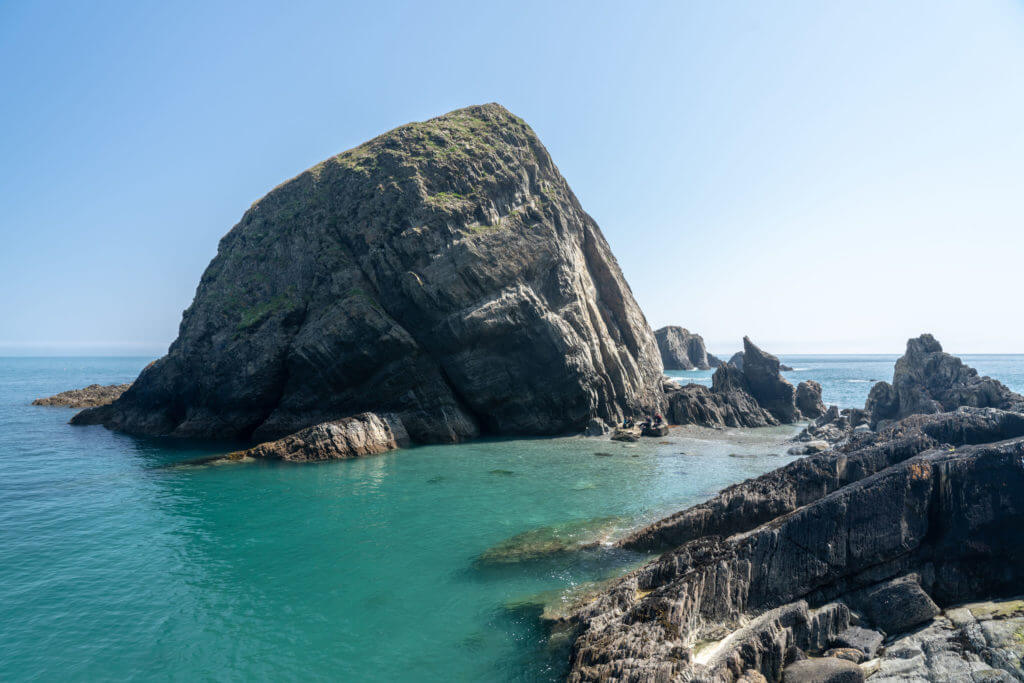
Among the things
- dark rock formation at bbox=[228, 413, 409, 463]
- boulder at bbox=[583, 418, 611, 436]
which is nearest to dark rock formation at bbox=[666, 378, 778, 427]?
boulder at bbox=[583, 418, 611, 436]

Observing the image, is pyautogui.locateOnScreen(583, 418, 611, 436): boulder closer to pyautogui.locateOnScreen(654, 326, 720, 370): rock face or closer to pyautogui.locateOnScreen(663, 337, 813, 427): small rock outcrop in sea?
pyautogui.locateOnScreen(663, 337, 813, 427): small rock outcrop in sea

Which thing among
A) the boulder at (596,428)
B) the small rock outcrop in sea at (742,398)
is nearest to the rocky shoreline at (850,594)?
the boulder at (596,428)

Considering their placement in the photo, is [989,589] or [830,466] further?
[830,466]

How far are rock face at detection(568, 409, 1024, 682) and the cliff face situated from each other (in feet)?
93.7

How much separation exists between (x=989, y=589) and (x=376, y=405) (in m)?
35.5

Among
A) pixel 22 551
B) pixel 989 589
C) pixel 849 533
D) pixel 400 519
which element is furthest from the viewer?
pixel 400 519

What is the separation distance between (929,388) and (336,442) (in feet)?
153

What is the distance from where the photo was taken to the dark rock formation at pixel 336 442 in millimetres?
30156

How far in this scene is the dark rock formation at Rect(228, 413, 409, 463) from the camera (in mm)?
30156

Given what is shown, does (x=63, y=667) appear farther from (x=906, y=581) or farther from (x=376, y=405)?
(x=376, y=405)

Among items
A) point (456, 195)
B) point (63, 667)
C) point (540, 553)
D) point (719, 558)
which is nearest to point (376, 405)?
point (456, 195)

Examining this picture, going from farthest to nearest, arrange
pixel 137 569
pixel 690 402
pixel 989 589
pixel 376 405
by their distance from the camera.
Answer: pixel 690 402, pixel 376 405, pixel 137 569, pixel 989 589

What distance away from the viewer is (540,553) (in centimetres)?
1498

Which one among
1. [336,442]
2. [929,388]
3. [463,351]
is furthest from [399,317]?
[929,388]
